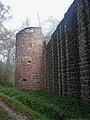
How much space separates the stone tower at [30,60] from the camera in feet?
54.1

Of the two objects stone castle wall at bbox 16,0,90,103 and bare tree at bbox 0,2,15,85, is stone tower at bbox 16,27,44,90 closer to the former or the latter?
stone castle wall at bbox 16,0,90,103

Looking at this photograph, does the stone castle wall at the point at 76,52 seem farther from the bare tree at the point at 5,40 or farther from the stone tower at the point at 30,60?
the bare tree at the point at 5,40

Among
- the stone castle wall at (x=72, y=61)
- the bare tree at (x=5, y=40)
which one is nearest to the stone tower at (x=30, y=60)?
the stone castle wall at (x=72, y=61)

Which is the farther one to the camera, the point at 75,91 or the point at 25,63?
the point at 25,63

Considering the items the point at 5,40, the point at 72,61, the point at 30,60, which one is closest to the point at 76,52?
the point at 72,61

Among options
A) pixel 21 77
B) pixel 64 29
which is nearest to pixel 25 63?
pixel 21 77

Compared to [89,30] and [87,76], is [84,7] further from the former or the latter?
[87,76]

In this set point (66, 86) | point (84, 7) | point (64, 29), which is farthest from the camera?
point (64, 29)

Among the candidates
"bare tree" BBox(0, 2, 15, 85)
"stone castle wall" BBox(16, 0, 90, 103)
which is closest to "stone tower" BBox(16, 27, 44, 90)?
"stone castle wall" BBox(16, 0, 90, 103)

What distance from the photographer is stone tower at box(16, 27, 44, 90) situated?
1650 cm

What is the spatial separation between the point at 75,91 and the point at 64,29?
362 centimetres

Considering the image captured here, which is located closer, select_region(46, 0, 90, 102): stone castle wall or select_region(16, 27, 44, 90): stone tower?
select_region(46, 0, 90, 102): stone castle wall

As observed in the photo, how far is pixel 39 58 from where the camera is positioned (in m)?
17.0

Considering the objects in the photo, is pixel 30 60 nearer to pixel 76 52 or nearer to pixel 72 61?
pixel 72 61
